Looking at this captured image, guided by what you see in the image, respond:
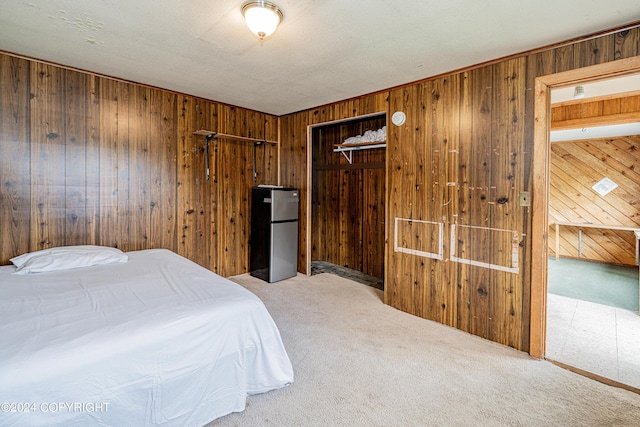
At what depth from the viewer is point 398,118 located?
3207 mm

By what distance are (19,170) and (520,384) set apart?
4.41 meters

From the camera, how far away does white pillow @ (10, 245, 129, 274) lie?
2295 millimetres

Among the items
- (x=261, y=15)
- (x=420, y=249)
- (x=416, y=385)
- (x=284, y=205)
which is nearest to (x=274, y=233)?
(x=284, y=205)

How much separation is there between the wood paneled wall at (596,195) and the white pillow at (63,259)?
7.01 metres

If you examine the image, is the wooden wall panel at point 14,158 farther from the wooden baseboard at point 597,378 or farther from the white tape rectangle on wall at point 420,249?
the wooden baseboard at point 597,378

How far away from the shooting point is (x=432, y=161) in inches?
116

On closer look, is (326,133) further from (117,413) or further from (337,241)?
(117,413)

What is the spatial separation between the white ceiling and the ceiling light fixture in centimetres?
6

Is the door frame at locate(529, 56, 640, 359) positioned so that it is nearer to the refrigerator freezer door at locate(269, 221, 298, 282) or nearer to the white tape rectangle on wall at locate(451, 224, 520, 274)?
the white tape rectangle on wall at locate(451, 224, 520, 274)

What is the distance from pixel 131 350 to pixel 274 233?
273 centimetres

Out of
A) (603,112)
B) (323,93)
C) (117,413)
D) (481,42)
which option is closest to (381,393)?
(117,413)

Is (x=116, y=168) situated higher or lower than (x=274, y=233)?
higher

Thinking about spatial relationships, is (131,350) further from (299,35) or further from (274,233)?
(274,233)

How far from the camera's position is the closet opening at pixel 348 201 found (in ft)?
14.7
